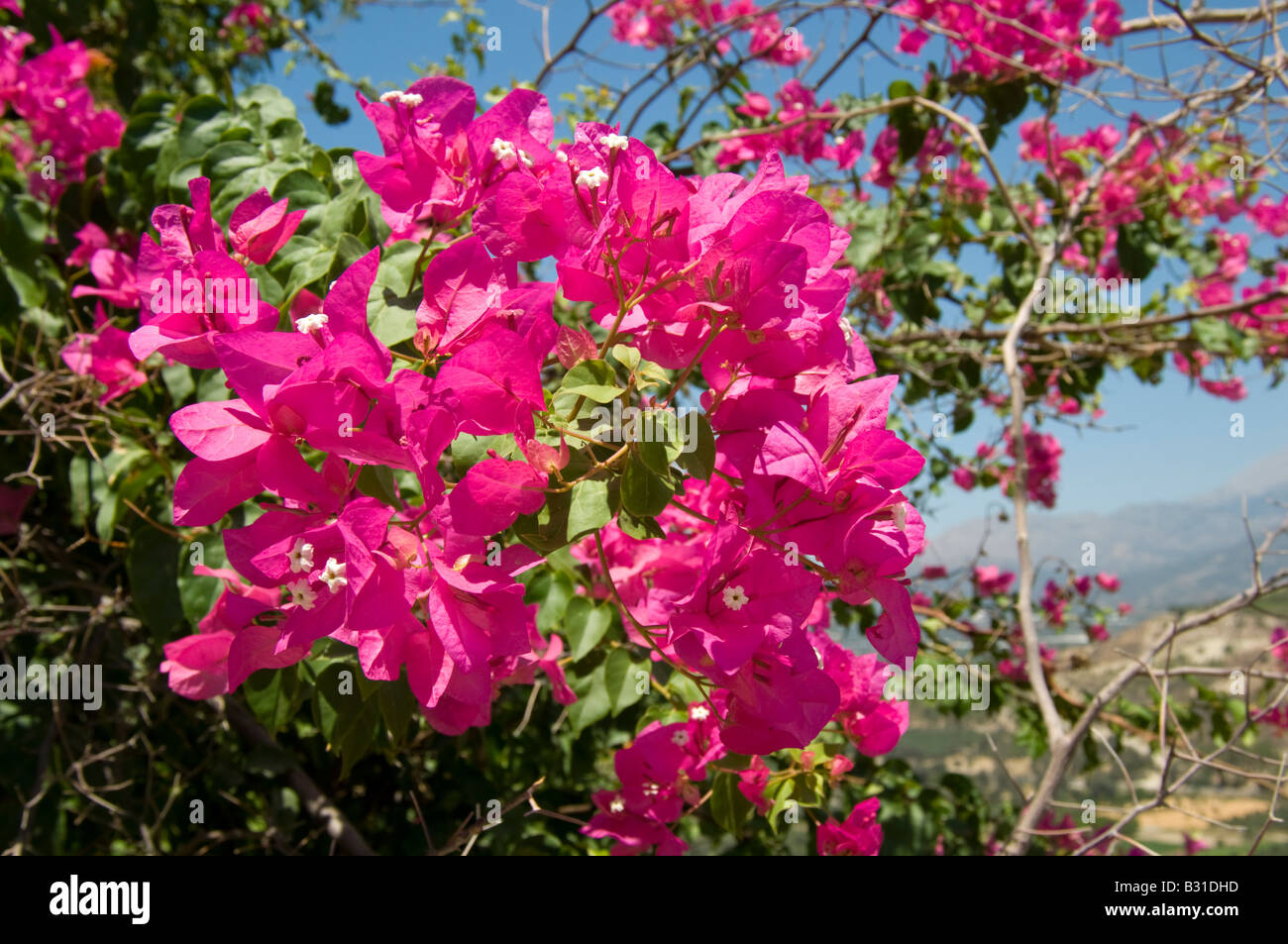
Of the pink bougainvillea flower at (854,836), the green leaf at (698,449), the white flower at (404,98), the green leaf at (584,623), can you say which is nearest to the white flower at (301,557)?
the green leaf at (698,449)

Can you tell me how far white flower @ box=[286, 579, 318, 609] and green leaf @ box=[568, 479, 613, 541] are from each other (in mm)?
185

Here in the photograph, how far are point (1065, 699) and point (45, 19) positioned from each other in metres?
3.12

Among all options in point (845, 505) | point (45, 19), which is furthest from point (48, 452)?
point (845, 505)

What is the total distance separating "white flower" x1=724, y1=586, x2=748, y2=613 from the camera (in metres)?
0.57

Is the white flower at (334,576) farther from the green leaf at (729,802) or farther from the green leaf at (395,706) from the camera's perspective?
the green leaf at (729,802)

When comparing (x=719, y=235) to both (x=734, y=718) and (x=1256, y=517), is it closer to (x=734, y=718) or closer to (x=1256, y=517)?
(x=734, y=718)

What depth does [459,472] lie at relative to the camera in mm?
700

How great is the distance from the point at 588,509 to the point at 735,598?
124 mm

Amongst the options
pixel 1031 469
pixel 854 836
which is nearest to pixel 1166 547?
pixel 1031 469

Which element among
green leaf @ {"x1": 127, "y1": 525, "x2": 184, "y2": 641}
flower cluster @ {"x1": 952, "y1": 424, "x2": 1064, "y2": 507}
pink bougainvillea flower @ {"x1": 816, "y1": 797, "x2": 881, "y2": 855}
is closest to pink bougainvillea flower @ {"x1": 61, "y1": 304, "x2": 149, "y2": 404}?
green leaf @ {"x1": 127, "y1": 525, "x2": 184, "y2": 641}

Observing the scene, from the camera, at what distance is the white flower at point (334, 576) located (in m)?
0.55

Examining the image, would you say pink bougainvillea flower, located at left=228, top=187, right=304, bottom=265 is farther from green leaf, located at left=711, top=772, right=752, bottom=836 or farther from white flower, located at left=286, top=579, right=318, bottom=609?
green leaf, located at left=711, top=772, right=752, bottom=836

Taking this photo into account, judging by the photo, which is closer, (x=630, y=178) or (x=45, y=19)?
(x=630, y=178)

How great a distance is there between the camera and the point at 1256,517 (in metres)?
1.72
